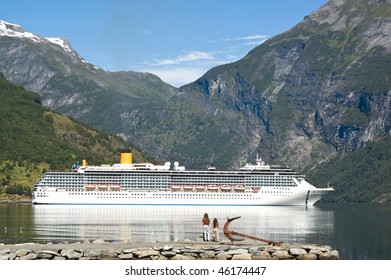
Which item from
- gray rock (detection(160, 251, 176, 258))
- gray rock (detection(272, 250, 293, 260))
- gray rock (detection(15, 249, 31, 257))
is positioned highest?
gray rock (detection(15, 249, 31, 257))

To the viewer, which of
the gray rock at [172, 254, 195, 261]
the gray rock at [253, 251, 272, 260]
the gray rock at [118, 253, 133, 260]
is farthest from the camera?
the gray rock at [253, 251, 272, 260]

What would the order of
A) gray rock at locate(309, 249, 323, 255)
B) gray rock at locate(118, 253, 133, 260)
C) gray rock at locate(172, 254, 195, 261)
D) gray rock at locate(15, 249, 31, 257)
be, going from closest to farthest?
gray rock at locate(15, 249, 31, 257)
gray rock at locate(118, 253, 133, 260)
gray rock at locate(172, 254, 195, 261)
gray rock at locate(309, 249, 323, 255)

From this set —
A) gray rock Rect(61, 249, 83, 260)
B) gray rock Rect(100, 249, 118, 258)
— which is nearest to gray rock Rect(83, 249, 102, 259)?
gray rock Rect(100, 249, 118, 258)

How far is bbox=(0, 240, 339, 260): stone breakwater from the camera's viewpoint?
158ft

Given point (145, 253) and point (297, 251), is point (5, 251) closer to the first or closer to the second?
point (145, 253)

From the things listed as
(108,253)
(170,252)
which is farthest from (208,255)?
(108,253)

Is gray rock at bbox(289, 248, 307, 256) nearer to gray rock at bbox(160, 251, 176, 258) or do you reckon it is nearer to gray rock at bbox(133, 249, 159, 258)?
gray rock at bbox(160, 251, 176, 258)

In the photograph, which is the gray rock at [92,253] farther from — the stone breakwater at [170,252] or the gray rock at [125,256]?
the gray rock at [125,256]

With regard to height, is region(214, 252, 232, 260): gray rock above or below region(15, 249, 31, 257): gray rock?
below

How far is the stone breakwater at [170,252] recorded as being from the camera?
48.2 m

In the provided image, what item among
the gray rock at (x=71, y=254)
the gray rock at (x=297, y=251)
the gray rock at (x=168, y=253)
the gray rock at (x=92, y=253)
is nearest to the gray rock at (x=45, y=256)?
the gray rock at (x=71, y=254)
